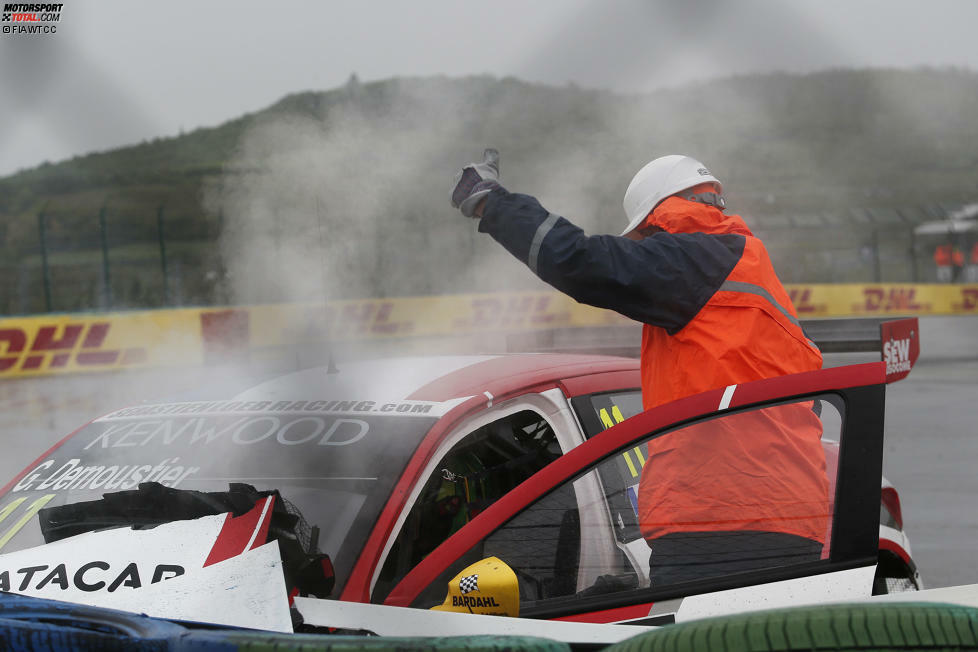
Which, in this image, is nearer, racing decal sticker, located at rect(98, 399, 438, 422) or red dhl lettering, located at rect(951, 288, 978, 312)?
racing decal sticker, located at rect(98, 399, 438, 422)

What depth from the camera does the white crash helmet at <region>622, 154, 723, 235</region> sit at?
2.17 m

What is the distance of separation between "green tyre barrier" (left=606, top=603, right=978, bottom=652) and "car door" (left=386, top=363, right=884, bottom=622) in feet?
1.22

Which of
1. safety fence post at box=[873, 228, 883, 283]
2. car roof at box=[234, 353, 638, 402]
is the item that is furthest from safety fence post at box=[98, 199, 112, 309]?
safety fence post at box=[873, 228, 883, 283]

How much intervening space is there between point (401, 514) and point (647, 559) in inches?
20.8

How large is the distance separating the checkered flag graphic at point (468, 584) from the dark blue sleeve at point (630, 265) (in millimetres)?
680

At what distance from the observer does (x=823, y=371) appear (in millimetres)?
1693

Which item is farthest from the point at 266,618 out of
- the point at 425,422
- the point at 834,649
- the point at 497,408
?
the point at 834,649

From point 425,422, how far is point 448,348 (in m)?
3.43

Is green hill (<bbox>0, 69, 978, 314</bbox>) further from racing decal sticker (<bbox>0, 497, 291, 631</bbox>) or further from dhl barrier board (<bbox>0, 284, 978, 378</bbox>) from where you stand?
racing decal sticker (<bbox>0, 497, 291, 631</bbox>)

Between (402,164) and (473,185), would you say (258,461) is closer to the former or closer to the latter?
(473,185)

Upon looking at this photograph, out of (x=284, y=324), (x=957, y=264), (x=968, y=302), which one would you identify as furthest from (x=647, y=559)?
(x=957, y=264)

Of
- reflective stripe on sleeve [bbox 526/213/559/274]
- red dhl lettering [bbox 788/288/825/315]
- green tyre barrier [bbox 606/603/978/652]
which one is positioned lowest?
green tyre barrier [bbox 606/603/978/652]

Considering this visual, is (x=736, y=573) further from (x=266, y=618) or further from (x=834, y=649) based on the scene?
(x=266, y=618)

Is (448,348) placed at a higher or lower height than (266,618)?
higher
